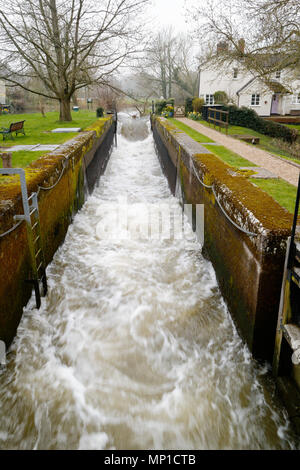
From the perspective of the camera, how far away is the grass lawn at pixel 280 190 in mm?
5523

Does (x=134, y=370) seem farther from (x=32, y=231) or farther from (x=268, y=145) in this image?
(x=268, y=145)

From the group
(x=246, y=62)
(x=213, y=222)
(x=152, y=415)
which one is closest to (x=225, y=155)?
(x=213, y=222)

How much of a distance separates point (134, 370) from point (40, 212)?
109 inches

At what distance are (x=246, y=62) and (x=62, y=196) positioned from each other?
14.6 metres

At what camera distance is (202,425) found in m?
3.52

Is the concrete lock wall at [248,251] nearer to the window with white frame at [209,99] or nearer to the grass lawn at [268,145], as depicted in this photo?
the grass lawn at [268,145]

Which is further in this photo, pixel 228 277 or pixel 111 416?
pixel 228 277

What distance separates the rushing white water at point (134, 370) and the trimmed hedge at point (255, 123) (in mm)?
19639

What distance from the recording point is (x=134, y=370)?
420 cm

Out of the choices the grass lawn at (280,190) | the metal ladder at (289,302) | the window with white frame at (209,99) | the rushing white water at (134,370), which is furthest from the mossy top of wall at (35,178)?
the window with white frame at (209,99)

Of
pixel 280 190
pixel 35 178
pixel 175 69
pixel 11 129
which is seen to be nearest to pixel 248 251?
pixel 280 190

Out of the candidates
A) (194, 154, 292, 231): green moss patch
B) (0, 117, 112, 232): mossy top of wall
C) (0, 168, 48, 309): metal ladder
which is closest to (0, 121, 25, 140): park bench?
(0, 117, 112, 232): mossy top of wall

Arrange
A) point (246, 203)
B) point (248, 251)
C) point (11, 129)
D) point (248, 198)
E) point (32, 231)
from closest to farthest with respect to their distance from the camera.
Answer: point (248, 251), point (246, 203), point (248, 198), point (32, 231), point (11, 129)
